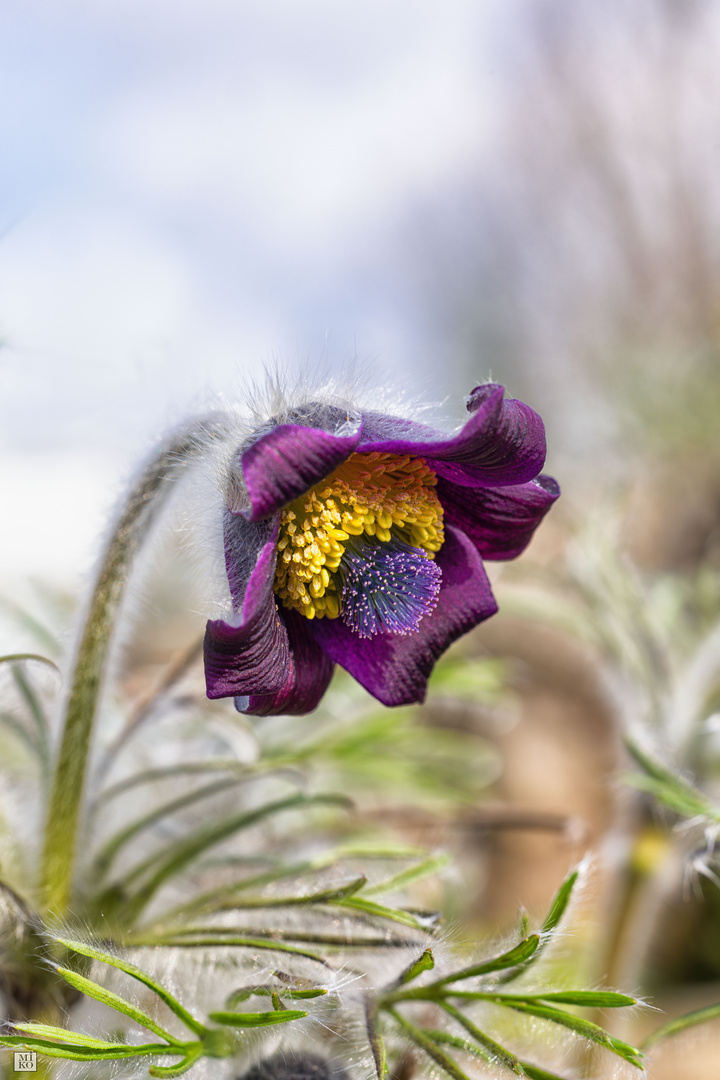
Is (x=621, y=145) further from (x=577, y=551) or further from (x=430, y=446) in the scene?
(x=430, y=446)

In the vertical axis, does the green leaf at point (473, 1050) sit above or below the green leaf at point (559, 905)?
below

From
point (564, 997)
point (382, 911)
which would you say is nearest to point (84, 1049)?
point (382, 911)

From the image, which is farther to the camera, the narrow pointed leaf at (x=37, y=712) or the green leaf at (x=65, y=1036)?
the narrow pointed leaf at (x=37, y=712)

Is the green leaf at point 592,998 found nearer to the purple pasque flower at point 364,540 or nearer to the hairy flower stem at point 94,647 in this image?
the purple pasque flower at point 364,540

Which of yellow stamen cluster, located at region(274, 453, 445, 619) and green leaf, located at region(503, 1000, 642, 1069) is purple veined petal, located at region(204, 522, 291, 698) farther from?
green leaf, located at region(503, 1000, 642, 1069)

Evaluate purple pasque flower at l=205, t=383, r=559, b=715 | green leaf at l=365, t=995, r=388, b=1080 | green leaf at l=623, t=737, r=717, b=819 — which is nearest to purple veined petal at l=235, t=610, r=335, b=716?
purple pasque flower at l=205, t=383, r=559, b=715

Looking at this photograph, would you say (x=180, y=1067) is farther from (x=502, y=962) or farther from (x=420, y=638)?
(x=420, y=638)

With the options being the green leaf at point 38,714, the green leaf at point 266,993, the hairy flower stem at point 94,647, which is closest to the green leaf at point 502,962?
the green leaf at point 266,993
